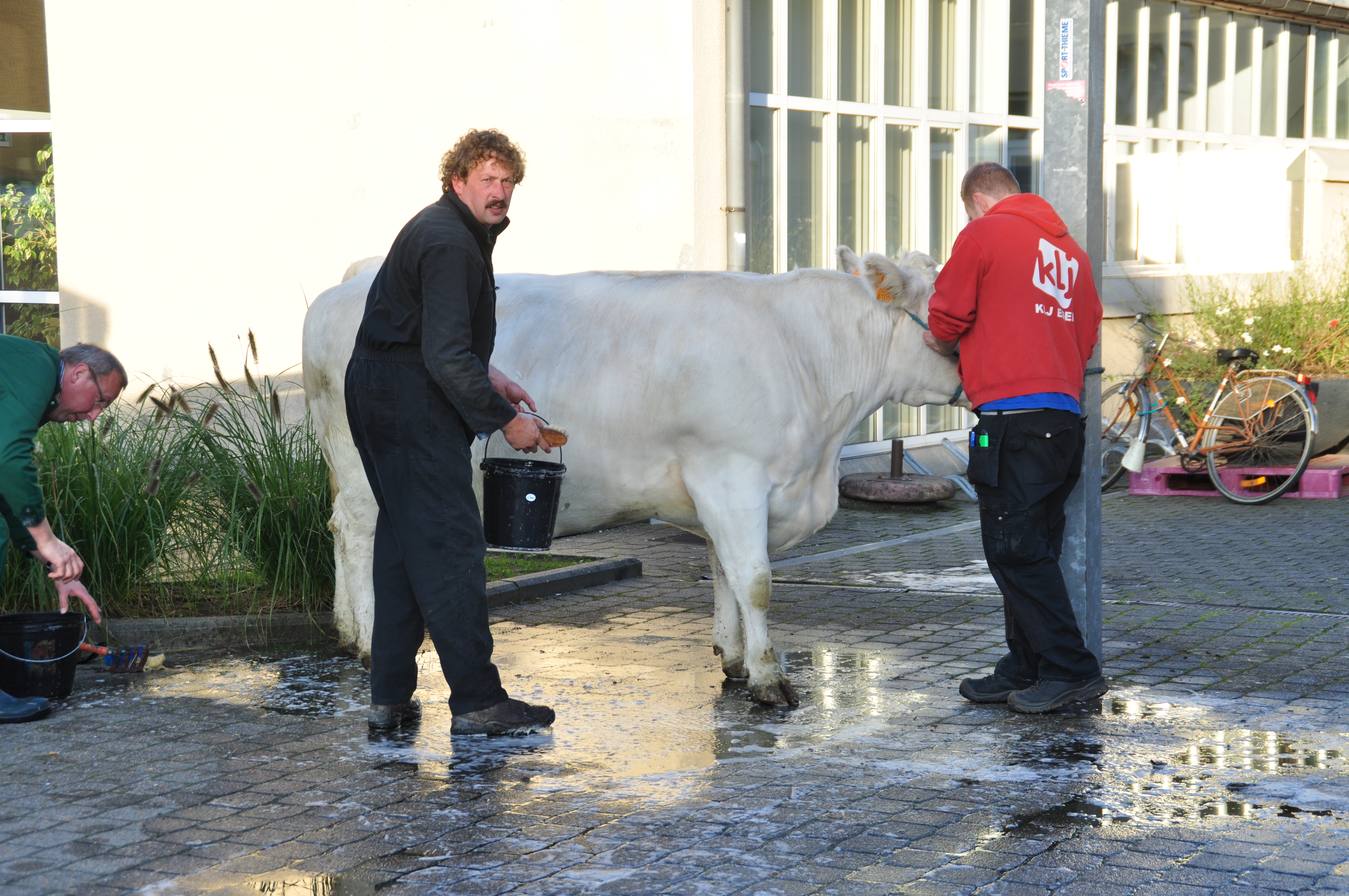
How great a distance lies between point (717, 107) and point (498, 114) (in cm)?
165

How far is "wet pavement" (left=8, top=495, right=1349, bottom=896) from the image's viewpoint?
398 cm

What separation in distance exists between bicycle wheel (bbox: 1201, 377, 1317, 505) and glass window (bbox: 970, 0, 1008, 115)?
156 inches

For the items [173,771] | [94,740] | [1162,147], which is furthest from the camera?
[1162,147]

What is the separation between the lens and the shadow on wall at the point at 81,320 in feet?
39.6

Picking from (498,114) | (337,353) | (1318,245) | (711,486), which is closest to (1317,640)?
(711,486)

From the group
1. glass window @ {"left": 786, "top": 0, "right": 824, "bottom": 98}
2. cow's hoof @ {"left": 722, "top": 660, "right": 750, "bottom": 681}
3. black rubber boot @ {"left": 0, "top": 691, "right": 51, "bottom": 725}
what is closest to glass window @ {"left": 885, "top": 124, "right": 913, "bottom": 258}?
glass window @ {"left": 786, "top": 0, "right": 824, "bottom": 98}

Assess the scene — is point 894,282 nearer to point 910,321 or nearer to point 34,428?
point 910,321

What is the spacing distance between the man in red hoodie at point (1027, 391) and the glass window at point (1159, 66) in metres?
11.9

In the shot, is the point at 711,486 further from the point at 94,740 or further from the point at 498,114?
the point at 498,114

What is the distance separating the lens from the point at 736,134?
11414mm

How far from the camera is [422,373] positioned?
5172 mm

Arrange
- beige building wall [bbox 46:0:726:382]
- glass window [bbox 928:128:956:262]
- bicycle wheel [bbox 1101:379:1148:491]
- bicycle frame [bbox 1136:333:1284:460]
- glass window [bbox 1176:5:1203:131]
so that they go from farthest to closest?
1. glass window [bbox 1176:5:1203:131]
2. glass window [bbox 928:128:956:262]
3. bicycle wheel [bbox 1101:379:1148:491]
4. bicycle frame [bbox 1136:333:1284:460]
5. beige building wall [bbox 46:0:726:382]

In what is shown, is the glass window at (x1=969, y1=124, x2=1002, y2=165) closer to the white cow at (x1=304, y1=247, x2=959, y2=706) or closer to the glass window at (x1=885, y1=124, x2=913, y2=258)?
the glass window at (x1=885, y1=124, x2=913, y2=258)

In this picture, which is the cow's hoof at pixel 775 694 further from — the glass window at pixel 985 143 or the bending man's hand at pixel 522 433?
the glass window at pixel 985 143
